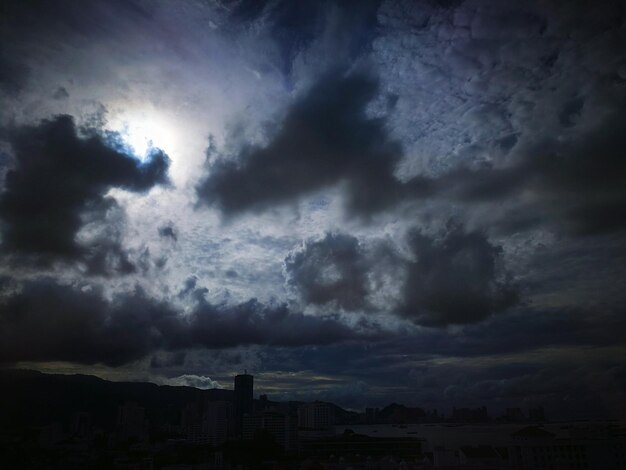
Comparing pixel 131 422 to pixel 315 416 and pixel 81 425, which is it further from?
pixel 315 416

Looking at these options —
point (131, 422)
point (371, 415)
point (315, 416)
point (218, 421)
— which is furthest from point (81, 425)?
point (371, 415)

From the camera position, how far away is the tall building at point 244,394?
4000 centimetres

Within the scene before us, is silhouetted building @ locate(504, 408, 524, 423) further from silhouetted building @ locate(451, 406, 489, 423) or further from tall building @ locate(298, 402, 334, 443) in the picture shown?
tall building @ locate(298, 402, 334, 443)

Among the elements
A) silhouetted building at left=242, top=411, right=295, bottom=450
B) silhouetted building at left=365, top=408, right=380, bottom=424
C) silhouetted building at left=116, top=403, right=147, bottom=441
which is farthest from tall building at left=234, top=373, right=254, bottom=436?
silhouetted building at left=116, top=403, right=147, bottom=441

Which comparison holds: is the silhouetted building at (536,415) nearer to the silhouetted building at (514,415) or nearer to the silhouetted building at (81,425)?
the silhouetted building at (514,415)

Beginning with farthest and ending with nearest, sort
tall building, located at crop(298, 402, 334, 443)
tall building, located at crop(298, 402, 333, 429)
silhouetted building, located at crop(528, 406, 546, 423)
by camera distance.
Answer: tall building, located at crop(298, 402, 333, 429) < tall building, located at crop(298, 402, 334, 443) < silhouetted building, located at crop(528, 406, 546, 423)

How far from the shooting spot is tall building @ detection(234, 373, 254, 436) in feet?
131

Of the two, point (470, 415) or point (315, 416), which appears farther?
point (315, 416)

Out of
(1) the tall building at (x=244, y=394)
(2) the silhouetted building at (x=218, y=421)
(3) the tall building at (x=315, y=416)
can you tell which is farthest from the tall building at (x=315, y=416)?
(2) the silhouetted building at (x=218, y=421)

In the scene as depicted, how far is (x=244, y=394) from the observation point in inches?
1660

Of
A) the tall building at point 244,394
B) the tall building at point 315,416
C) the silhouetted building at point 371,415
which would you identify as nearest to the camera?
the silhouetted building at point 371,415

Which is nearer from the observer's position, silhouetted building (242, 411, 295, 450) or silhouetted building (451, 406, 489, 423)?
silhouetted building (451, 406, 489, 423)

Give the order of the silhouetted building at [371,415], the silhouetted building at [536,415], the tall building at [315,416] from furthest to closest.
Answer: the tall building at [315,416], the silhouetted building at [371,415], the silhouetted building at [536,415]

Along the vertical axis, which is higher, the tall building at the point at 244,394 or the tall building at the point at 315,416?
the tall building at the point at 244,394
